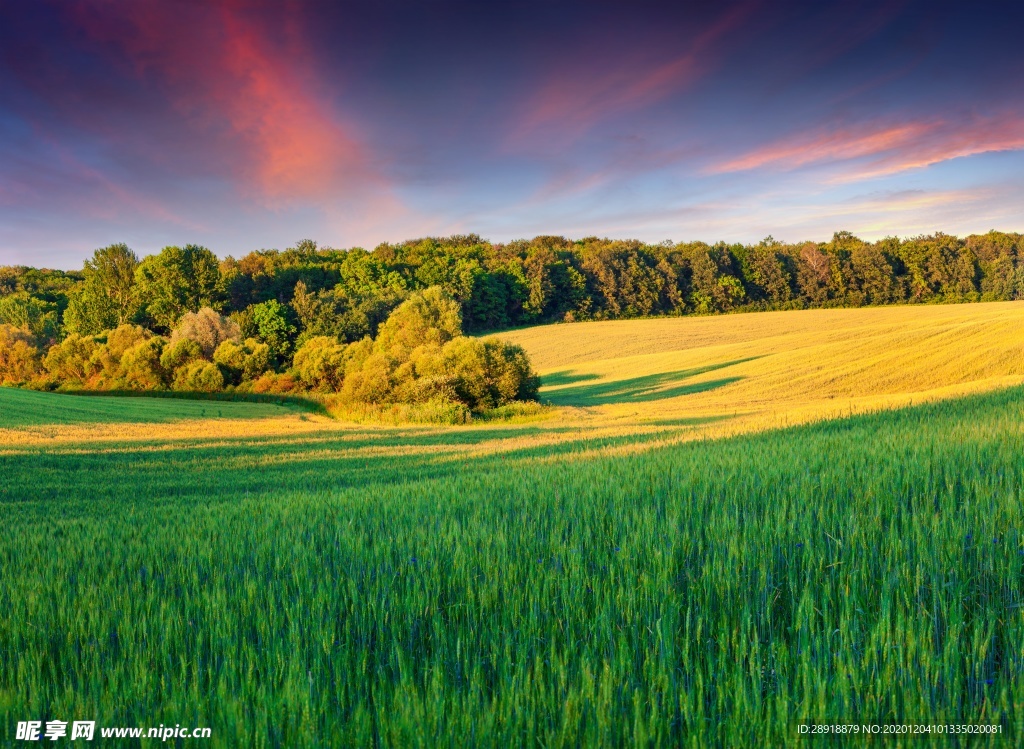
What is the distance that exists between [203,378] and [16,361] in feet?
63.5

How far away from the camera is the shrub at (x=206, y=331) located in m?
58.8

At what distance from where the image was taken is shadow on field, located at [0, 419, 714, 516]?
10656 millimetres

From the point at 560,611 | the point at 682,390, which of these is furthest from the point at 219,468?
the point at 682,390

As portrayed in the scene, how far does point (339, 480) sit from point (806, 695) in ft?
37.8

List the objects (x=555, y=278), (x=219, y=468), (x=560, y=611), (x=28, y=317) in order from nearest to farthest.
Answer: (x=560, y=611)
(x=219, y=468)
(x=28, y=317)
(x=555, y=278)

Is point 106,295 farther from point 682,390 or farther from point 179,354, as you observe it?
point 682,390

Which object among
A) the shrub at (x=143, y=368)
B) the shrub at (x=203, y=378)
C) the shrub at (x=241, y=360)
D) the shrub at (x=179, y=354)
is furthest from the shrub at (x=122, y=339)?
the shrub at (x=241, y=360)

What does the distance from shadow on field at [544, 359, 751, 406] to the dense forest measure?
22.2 feet

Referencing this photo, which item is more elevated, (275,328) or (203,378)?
(275,328)

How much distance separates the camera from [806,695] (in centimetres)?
221

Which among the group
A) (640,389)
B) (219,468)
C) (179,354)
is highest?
(179,354)

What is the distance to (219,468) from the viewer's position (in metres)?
15.2

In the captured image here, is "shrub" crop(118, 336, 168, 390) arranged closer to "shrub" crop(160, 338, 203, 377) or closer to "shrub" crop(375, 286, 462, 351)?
"shrub" crop(160, 338, 203, 377)

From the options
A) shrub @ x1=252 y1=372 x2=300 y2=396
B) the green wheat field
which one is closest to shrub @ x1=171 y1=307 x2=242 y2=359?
shrub @ x1=252 y1=372 x2=300 y2=396
